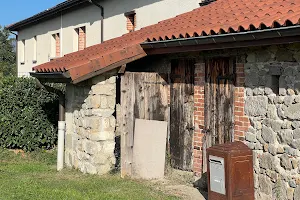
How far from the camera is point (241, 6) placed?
7.32 m

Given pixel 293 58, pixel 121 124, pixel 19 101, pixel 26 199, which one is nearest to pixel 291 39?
pixel 293 58

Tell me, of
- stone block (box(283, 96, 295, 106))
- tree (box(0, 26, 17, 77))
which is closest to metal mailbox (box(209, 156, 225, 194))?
stone block (box(283, 96, 295, 106))

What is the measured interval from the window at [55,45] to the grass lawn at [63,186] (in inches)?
420

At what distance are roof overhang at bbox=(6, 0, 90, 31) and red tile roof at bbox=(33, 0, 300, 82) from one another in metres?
7.94

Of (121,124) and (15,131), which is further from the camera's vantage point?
(15,131)

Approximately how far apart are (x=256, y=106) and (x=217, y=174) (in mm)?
1185

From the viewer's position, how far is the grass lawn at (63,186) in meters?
6.60

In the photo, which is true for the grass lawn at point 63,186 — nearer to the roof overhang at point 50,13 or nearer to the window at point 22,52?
the roof overhang at point 50,13

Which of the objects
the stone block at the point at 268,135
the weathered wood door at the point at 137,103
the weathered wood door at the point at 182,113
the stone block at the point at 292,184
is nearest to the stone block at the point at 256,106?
the stone block at the point at 268,135

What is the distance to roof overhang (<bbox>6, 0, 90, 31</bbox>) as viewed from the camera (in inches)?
641

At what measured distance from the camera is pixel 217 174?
6.02 meters

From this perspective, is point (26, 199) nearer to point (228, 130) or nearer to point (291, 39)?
point (228, 130)

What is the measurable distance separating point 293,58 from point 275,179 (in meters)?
1.72

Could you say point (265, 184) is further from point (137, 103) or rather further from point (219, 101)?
point (137, 103)
